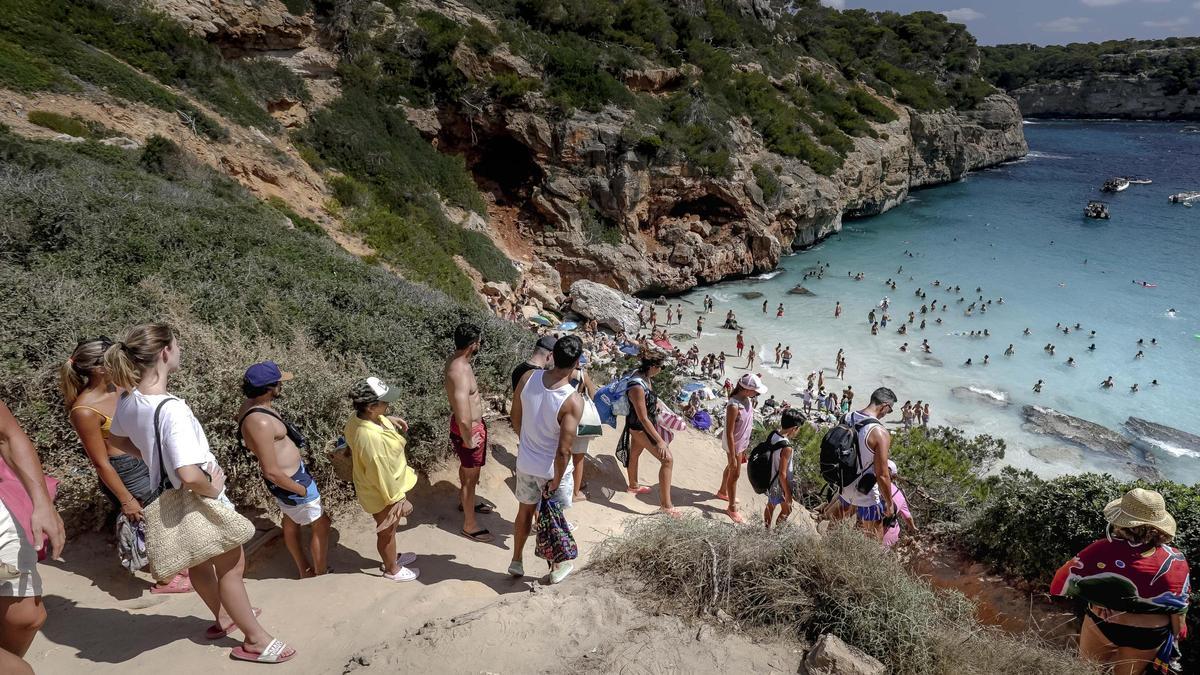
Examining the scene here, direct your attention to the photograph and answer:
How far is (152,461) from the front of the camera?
291 cm

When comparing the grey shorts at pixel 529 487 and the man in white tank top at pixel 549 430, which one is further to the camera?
the grey shorts at pixel 529 487

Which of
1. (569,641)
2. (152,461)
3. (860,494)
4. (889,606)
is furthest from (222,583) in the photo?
(860,494)

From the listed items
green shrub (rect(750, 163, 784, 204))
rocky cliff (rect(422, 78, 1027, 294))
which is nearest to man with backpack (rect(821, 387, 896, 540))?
rocky cliff (rect(422, 78, 1027, 294))

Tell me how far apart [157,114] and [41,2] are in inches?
218

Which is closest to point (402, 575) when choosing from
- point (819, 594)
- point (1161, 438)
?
point (819, 594)

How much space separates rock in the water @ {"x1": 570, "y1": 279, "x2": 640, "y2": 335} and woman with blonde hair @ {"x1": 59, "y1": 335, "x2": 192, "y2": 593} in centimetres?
2001

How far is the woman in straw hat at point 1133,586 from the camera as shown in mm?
3361

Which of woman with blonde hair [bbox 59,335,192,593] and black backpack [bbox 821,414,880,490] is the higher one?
woman with blonde hair [bbox 59,335,192,593]

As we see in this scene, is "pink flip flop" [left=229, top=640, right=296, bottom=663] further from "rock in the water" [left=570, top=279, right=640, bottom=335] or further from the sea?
"rock in the water" [left=570, top=279, right=640, bottom=335]

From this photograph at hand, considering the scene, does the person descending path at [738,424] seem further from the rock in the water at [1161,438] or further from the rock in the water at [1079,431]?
the rock in the water at [1161,438]

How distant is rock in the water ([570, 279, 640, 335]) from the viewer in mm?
23469

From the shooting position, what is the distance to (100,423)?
3.39 metres

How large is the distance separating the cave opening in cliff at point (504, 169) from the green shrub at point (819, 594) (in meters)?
26.2

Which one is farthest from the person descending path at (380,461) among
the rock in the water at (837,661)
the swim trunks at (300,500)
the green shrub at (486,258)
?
the green shrub at (486,258)
